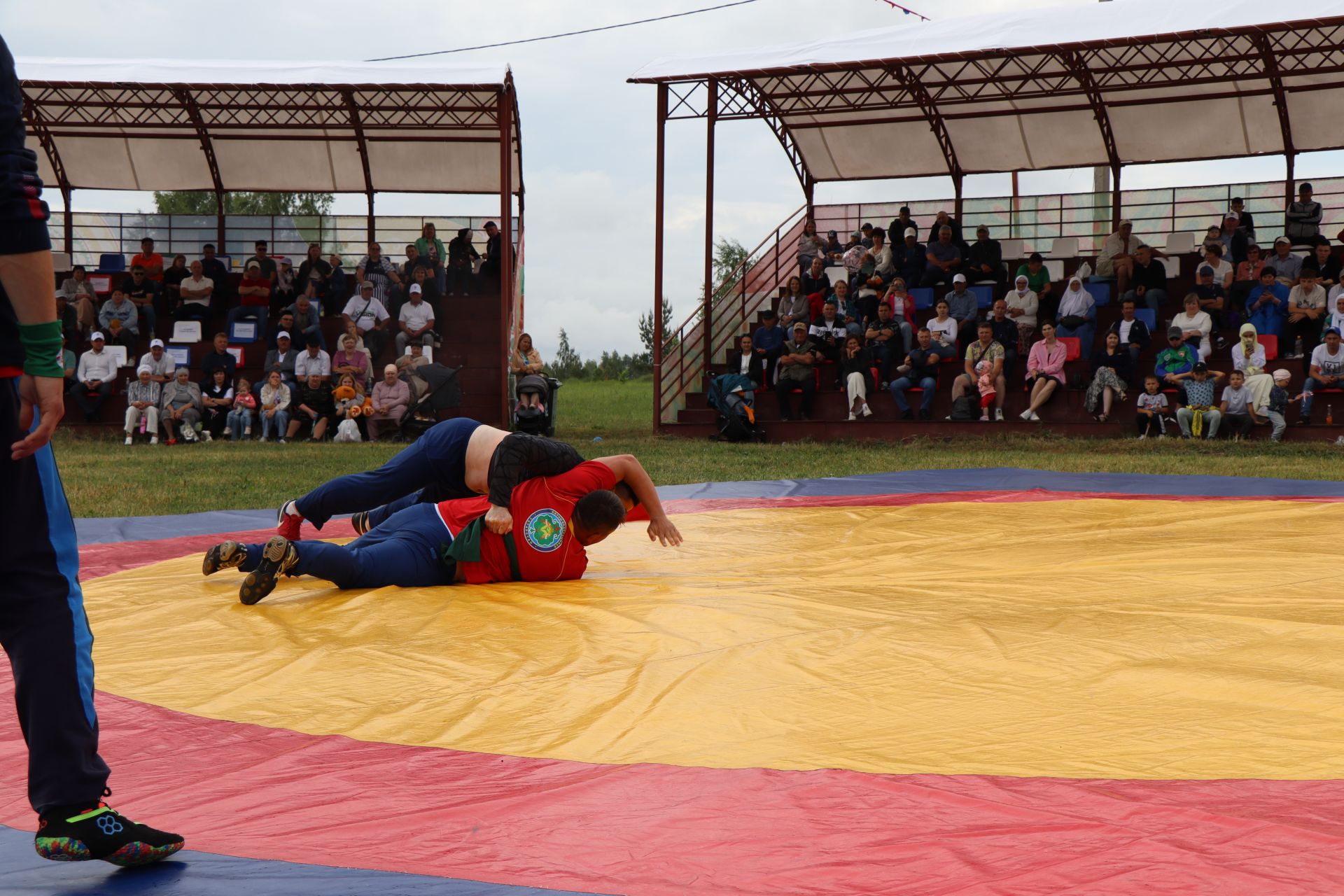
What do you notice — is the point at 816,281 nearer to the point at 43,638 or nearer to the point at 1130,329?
the point at 1130,329

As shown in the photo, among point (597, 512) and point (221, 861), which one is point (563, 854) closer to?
point (221, 861)

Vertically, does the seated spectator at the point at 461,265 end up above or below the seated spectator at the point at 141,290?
above

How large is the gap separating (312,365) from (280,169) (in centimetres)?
606

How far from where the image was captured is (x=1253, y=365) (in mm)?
12453

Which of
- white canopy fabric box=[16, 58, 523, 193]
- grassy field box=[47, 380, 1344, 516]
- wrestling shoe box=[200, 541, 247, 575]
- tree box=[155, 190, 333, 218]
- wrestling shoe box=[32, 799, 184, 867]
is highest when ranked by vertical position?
tree box=[155, 190, 333, 218]

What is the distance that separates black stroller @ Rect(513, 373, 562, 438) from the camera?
1406cm

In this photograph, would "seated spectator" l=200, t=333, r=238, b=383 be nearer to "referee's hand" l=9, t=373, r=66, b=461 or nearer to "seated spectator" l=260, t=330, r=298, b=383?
"seated spectator" l=260, t=330, r=298, b=383

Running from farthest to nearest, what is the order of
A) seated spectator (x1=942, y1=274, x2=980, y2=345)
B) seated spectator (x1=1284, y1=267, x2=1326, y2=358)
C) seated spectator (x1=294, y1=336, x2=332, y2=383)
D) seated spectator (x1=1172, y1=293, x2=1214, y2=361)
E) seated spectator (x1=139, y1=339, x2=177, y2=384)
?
seated spectator (x1=294, y1=336, x2=332, y2=383) < seated spectator (x1=139, y1=339, x2=177, y2=384) < seated spectator (x1=942, y1=274, x2=980, y2=345) < seated spectator (x1=1172, y1=293, x2=1214, y2=361) < seated spectator (x1=1284, y1=267, x2=1326, y2=358)

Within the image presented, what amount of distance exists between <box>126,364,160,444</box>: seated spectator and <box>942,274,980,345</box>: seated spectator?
941 cm

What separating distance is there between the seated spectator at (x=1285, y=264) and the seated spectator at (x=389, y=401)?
33.1 ft

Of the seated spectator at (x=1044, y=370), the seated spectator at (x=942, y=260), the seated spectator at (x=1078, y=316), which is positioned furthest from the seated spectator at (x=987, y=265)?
the seated spectator at (x=1044, y=370)

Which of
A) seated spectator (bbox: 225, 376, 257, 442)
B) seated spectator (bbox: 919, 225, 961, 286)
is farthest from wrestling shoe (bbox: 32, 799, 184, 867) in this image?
seated spectator (bbox: 919, 225, 961, 286)

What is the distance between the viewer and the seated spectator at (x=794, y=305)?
15.6 m

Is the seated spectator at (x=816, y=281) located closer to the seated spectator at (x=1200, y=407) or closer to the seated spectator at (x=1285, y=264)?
the seated spectator at (x=1200, y=407)
